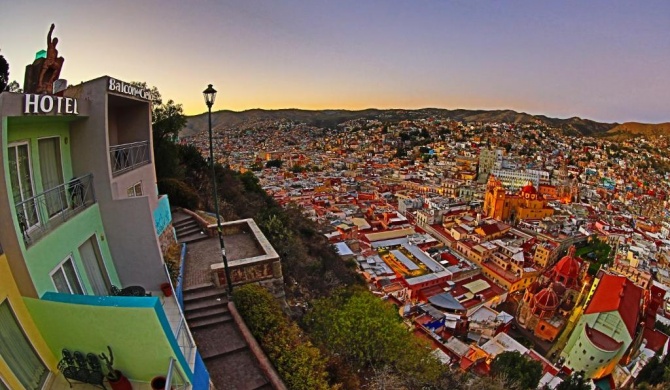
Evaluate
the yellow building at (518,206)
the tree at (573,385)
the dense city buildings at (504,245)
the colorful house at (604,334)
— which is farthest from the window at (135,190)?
the yellow building at (518,206)

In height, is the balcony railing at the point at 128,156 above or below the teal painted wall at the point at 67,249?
above

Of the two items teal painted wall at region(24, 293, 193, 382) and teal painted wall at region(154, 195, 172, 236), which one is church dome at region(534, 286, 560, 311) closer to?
teal painted wall at region(154, 195, 172, 236)

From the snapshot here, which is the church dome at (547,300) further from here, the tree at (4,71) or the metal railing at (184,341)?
the tree at (4,71)

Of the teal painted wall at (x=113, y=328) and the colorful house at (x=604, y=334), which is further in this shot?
the colorful house at (x=604, y=334)

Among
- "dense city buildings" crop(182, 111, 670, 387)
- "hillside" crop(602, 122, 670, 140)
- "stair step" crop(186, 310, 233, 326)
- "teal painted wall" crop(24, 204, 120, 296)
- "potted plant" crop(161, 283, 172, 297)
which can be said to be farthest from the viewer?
"hillside" crop(602, 122, 670, 140)

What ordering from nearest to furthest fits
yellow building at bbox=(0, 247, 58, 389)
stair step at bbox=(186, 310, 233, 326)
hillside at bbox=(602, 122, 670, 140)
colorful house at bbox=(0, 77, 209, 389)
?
yellow building at bbox=(0, 247, 58, 389), colorful house at bbox=(0, 77, 209, 389), stair step at bbox=(186, 310, 233, 326), hillside at bbox=(602, 122, 670, 140)

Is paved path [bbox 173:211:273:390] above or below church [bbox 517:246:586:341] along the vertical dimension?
above

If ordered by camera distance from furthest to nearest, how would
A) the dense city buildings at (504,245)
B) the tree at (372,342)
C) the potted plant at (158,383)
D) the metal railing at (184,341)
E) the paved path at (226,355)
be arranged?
the dense city buildings at (504,245) < the tree at (372,342) < the paved path at (226,355) < the metal railing at (184,341) < the potted plant at (158,383)

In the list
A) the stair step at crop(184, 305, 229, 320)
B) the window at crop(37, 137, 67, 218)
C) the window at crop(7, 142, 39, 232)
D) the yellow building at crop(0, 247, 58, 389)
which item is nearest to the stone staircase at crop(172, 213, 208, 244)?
the stair step at crop(184, 305, 229, 320)
